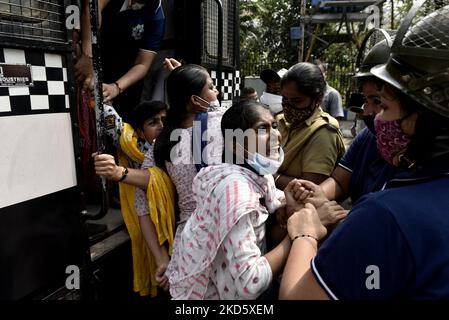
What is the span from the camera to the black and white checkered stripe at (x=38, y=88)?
4.86 ft

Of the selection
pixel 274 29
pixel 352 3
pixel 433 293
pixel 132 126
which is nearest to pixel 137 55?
pixel 132 126

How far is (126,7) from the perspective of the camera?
285cm

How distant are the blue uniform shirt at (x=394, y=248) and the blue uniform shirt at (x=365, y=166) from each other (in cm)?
61

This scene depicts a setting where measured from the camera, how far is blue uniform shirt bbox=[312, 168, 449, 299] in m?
0.88

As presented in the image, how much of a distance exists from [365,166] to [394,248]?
0.95 metres

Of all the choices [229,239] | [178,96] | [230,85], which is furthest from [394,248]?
[230,85]

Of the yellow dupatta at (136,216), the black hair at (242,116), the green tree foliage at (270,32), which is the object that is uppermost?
the green tree foliage at (270,32)

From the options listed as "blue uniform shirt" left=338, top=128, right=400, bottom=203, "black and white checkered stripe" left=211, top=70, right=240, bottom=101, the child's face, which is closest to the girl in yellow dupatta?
the child's face

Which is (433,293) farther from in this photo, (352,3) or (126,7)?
(352,3)

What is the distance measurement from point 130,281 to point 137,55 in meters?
1.73

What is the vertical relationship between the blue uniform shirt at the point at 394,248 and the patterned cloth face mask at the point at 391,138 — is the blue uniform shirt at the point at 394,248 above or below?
below

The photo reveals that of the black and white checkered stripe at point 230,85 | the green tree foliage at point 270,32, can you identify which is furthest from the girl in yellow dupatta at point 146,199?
the green tree foliage at point 270,32

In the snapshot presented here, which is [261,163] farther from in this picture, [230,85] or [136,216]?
[230,85]

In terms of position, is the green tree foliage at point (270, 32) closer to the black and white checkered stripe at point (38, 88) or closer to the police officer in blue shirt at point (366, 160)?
the police officer in blue shirt at point (366, 160)
